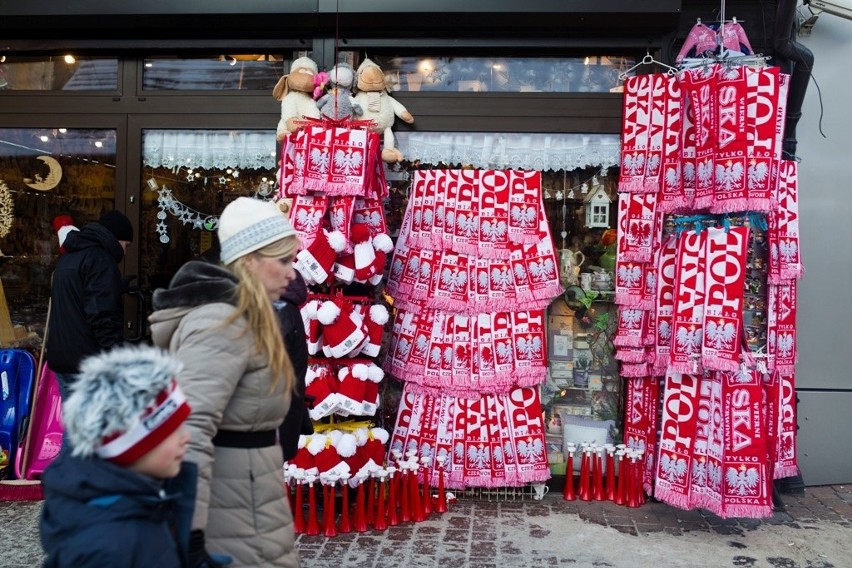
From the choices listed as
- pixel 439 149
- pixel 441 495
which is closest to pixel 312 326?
pixel 441 495

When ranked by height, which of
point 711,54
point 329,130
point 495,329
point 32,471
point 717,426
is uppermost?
point 711,54

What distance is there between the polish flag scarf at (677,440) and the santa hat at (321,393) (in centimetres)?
214

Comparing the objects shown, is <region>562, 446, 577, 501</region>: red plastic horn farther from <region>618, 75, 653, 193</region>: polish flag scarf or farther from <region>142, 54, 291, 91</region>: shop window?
<region>142, 54, 291, 91</region>: shop window

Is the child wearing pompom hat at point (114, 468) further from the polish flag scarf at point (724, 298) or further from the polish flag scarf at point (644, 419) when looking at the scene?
the polish flag scarf at point (644, 419)

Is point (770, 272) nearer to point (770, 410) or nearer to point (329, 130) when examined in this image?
point (770, 410)

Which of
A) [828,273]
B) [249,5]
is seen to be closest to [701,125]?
[828,273]

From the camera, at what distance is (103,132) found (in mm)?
6203

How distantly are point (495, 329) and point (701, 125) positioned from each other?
6.20ft

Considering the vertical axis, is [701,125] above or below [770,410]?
above

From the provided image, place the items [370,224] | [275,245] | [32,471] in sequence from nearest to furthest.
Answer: [275,245]
[370,224]
[32,471]

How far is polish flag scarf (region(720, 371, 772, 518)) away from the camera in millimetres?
4938

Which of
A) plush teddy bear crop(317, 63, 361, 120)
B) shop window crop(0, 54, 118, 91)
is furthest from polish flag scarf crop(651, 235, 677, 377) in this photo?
shop window crop(0, 54, 118, 91)

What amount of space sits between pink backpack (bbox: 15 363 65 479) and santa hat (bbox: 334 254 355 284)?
2.34 meters

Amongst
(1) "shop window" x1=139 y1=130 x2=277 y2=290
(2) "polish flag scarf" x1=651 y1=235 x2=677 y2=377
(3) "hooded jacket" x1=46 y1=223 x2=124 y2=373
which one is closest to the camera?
(3) "hooded jacket" x1=46 y1=223 x2=124 y2=373
